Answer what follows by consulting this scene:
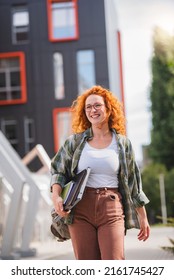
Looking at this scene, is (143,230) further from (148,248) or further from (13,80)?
(13,80)

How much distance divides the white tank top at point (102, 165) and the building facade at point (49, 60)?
171cm

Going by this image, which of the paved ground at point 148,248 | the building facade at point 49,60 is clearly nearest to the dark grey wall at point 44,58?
the building facade at point 49,60

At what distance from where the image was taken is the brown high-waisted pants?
8.36 feet

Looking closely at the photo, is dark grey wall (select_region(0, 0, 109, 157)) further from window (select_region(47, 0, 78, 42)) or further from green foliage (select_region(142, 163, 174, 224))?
green foliage (select_region(142, 163, 174, 224))

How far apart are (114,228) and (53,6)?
2144 mm

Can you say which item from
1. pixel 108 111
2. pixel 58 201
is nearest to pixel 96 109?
pixel 108 111

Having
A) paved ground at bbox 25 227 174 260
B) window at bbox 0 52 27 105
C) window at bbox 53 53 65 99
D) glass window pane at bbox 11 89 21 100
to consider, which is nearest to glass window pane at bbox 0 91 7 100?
window at bbox 0 52 27 105

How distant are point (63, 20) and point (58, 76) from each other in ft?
1.22

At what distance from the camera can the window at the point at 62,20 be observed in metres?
4.38

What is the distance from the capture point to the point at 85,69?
4.61 meters

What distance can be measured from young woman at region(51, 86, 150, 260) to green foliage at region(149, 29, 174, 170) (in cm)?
130

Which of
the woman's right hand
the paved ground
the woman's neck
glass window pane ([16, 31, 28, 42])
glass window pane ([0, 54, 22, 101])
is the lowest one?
the paved ground

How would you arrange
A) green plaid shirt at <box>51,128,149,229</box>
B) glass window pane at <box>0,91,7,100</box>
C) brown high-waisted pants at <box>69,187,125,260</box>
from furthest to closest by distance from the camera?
1. glass window pane at <box>0,91,7,100</box>
2. green plaid shirt at <box>51,128,149,229</box>
3. brown high-waisted pants at <box>69,187,125,260</box>
